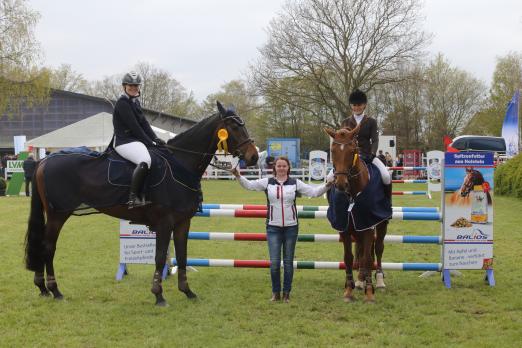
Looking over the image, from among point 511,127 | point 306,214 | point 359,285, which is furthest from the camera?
point 511,127

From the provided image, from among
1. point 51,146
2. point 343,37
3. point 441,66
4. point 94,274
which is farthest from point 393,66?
point 94,274

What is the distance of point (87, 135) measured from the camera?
28.6 metres

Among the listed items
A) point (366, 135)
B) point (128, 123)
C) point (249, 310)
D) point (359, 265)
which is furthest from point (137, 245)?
point (366, 135)

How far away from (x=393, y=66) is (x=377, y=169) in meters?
33.5

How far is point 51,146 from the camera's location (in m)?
29.9

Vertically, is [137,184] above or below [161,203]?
above

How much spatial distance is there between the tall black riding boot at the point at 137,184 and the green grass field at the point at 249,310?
1314 millimetres

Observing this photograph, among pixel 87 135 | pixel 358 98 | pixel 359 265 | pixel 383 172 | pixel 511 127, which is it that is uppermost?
pixel 511 127

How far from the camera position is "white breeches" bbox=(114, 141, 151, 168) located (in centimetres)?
639

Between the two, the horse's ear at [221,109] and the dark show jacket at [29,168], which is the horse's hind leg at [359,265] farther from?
the dark show jacket at [29,168]

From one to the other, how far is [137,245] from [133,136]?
6.54 ft

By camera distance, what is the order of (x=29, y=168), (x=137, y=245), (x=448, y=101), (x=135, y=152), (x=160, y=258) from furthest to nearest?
(x=448, y=101) < (x=29, y=168) < (x=137, y=245) < (x=160, y=258) < (x=135, y=152)

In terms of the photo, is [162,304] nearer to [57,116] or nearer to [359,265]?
[359,265]

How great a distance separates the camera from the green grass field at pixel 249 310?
5.28 m
